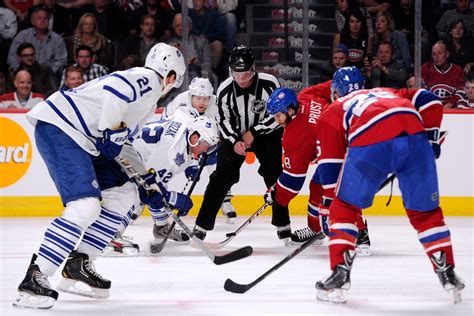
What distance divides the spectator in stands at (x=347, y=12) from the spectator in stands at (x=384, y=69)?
7.0 inches

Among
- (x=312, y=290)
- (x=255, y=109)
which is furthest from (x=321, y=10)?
(x=312, y=290)

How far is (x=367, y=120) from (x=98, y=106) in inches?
42.3

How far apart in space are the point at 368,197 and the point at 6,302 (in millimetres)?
1468

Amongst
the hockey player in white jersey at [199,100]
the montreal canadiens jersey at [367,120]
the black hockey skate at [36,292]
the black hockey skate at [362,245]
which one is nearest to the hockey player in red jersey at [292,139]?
the black hockey skate at [362,245]

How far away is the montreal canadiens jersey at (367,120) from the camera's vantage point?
12.2 feet

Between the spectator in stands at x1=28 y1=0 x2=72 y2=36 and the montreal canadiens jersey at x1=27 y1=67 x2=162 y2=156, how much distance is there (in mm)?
3693

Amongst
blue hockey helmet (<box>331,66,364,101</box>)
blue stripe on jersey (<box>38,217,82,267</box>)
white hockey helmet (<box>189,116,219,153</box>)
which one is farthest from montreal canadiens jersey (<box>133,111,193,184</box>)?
blue stripe on jersey (<box>38,217,82,267</box>)

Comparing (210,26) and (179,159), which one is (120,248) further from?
(210,26)

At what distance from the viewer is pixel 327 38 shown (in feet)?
24.7

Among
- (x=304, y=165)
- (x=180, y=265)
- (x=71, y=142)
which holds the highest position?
(x=71, y=142)

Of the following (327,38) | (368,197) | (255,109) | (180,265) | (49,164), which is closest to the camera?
(368,197)

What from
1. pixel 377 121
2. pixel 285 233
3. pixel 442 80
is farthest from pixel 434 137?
pixel 442 80

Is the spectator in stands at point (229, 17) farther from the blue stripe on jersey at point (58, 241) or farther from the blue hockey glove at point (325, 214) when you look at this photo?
the blue stripe on jersey at point (58, 241)

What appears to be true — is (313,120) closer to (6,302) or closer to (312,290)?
(312,290)
